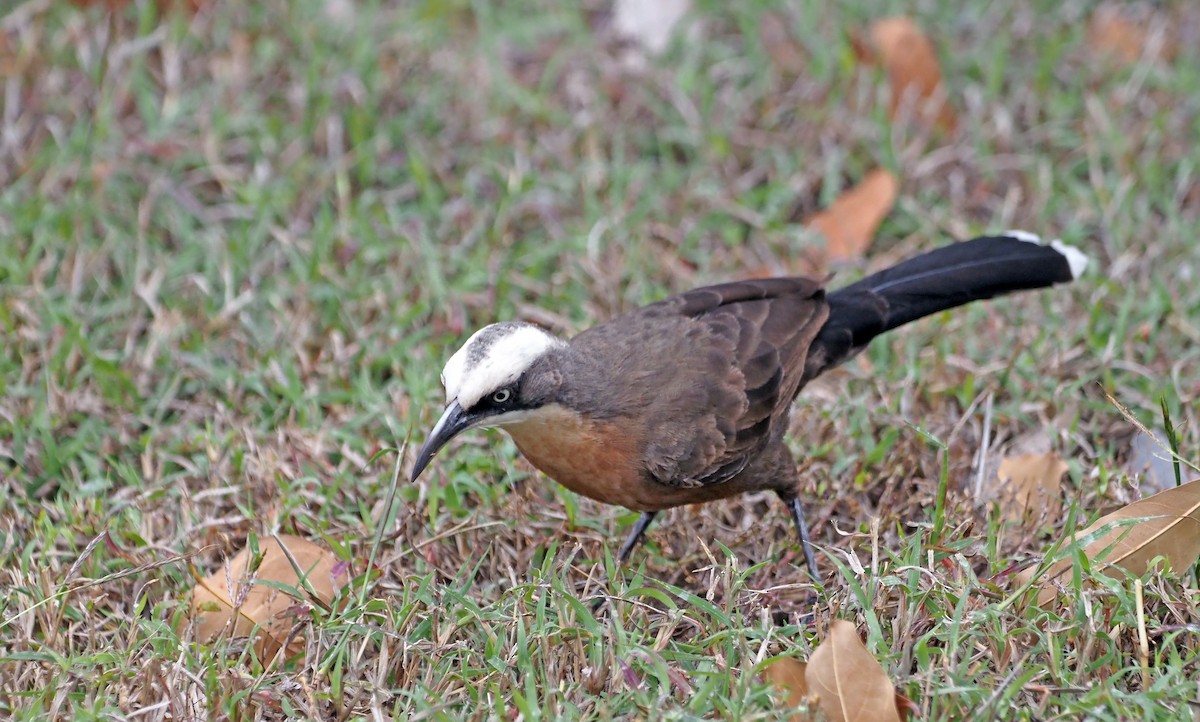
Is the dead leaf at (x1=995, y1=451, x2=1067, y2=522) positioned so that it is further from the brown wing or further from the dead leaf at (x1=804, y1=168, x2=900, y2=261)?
the dead leaf at (x1=804, y1=168, x2=900, y2=261)

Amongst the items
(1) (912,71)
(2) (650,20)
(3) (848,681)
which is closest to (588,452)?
(3) (848,681)

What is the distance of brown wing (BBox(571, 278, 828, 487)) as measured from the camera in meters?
4.51

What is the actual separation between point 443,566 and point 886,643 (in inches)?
62.4

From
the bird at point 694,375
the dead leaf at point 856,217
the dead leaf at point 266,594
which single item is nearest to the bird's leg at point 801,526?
the bird at point 694,375

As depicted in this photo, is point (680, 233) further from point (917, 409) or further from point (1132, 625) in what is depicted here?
point (1132, 625)

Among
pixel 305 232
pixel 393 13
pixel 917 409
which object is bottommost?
pixel 917 409

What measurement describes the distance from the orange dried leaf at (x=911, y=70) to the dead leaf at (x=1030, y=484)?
2706 mm

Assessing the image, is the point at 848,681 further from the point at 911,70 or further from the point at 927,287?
the point at 911,70

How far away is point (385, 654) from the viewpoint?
3.90m

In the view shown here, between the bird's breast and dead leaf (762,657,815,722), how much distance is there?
0.93m

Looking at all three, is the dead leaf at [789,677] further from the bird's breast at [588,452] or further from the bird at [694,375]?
the bird's breast at [588,452]

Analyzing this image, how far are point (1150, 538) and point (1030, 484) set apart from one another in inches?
31.4

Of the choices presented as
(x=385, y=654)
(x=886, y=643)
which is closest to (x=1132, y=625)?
(x=886, y=643)

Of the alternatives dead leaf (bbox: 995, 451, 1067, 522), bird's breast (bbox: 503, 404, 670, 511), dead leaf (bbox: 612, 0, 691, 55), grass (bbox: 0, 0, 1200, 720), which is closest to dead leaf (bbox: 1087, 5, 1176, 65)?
grass (bbox: 0, 0, 1200, 720)
